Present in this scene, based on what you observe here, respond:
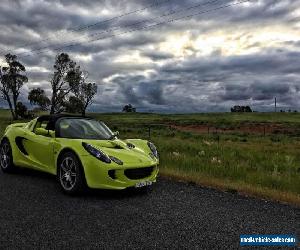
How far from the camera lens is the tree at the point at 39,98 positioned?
77.5 meters

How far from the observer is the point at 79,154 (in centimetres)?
689

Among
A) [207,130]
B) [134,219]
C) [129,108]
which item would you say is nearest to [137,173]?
[134,219]

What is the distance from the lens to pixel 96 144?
23.6 ft

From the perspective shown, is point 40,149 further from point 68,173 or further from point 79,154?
point 79,154

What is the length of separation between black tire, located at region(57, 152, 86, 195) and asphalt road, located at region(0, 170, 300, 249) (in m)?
0.16

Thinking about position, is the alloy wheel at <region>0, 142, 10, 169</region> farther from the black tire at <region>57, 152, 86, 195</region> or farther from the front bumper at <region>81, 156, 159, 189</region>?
the front bumper at <region>81, 156, 159, 189</region>

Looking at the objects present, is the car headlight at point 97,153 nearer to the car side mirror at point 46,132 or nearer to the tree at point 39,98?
the car side mirror at point 46,132

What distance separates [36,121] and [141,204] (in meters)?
3.91

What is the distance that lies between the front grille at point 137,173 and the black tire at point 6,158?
145 inches

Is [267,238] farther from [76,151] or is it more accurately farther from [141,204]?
[76,151]

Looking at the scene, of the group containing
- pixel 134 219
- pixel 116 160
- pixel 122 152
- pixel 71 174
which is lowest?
pixel 134 219

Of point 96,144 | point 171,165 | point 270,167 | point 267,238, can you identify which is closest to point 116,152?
point 96,144

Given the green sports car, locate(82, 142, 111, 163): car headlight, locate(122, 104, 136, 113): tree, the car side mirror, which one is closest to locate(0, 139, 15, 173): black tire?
the green sports car

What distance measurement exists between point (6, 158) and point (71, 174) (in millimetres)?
3045
